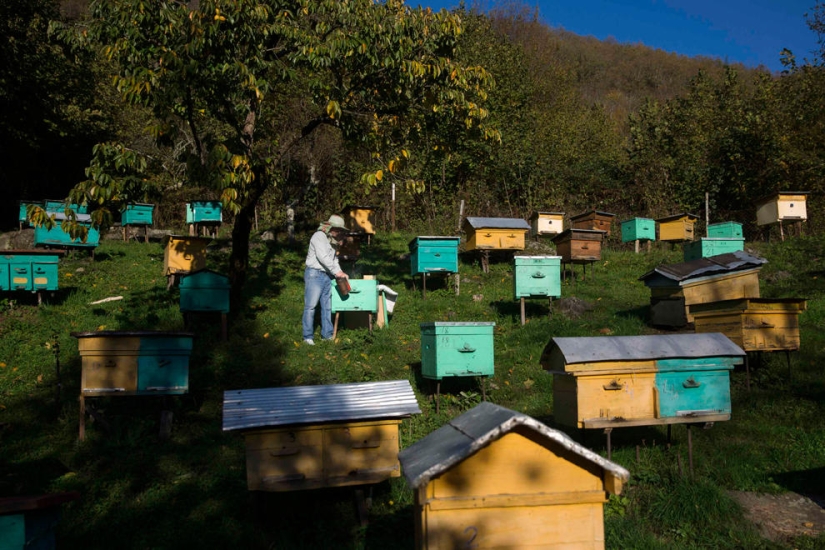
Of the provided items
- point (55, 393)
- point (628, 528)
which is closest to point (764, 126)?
point (628, 528)

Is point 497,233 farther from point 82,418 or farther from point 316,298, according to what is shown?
point 82,418

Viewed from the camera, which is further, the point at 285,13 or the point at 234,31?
the point at 285,13

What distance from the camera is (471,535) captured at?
A: 3379 millimetres

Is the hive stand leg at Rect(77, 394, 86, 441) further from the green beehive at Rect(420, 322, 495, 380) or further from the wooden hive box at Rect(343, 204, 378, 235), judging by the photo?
the wooden hive box at Rect(343, 204, 378, 235)

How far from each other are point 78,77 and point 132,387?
20.2 metres

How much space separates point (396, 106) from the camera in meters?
12.2

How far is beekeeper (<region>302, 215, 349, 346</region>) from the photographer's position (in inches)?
413

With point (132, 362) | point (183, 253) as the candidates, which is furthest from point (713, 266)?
point (183, 253)

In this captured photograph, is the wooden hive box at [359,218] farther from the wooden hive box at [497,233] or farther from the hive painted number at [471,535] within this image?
the hive painted number at [471,535]

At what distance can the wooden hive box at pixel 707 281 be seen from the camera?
10.5 meters

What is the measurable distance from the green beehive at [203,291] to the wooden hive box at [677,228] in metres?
13.6

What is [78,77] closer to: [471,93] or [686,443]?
[471,93]

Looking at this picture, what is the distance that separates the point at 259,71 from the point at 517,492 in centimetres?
898

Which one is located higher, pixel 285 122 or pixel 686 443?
pixel 285 122
